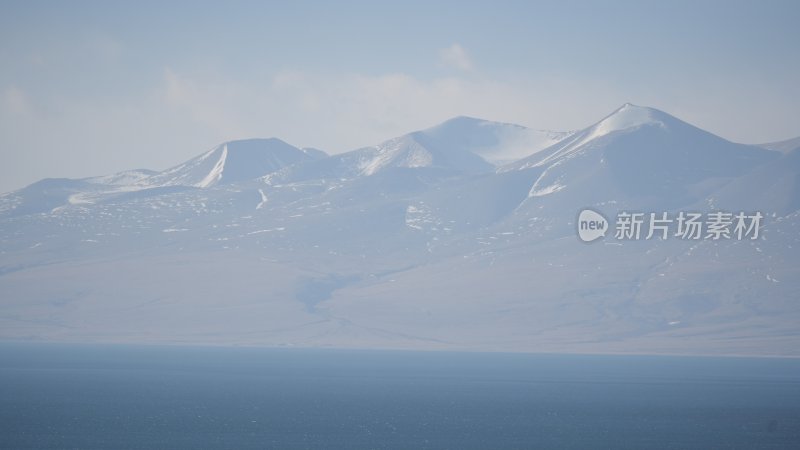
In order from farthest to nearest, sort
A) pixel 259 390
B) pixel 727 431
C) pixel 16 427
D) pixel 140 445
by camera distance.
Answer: pixel 259 390, pixel 727 431, pixel 16 427, pixel 140 445

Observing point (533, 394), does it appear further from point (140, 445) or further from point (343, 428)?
point (140, 445)

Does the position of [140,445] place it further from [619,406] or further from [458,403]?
[619,406]

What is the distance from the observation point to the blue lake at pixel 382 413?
10600 cm

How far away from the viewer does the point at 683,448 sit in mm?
104312

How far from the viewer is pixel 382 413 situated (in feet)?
436

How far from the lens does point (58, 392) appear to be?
6107 inches

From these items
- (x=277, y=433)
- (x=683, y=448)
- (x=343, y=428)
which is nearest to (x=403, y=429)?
(x=343, y=428)

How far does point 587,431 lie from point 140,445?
4587cm

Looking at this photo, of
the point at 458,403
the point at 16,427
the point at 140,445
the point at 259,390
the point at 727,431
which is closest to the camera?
the point at 140,445

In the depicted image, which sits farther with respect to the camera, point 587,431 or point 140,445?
point 587,431

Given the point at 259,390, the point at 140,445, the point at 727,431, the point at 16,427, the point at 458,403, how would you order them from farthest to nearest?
the point at 259,390, the point at 458,403, the point at 727,431, the point at 16,427, the point at 140,445

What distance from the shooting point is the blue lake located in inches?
4173

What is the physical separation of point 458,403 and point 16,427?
58.7 metres

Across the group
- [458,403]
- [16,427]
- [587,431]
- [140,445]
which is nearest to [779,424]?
[587,431]
